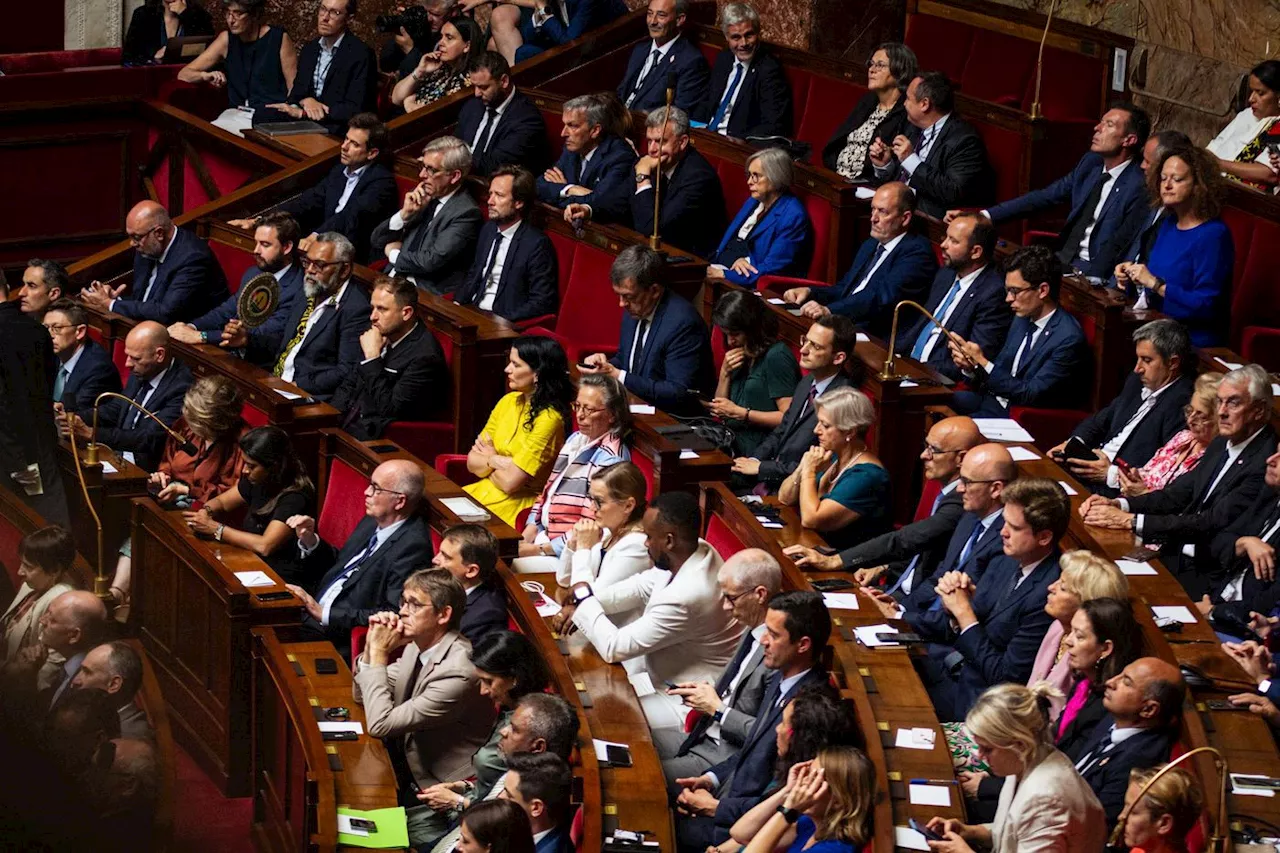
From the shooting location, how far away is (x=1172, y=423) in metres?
3.62

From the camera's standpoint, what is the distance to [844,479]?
11.3 feet

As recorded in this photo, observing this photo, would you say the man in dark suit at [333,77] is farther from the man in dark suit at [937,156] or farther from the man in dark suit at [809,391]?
the man in dark suit at [809,391]

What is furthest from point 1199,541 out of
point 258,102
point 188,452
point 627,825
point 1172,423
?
point 258,102

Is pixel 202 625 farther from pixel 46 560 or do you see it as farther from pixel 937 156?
pixel 937 156

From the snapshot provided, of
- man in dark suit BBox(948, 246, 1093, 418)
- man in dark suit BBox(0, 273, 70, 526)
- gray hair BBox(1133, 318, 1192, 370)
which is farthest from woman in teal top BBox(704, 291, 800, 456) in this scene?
man in dark suit BBox(0, 273, 70, 526)

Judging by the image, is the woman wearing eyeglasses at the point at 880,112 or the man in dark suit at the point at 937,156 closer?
the man in dark suit at the point at 937,156

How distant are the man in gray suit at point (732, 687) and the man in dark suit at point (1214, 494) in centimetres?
80

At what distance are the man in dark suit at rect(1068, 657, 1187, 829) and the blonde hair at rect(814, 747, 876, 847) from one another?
0.36 meters

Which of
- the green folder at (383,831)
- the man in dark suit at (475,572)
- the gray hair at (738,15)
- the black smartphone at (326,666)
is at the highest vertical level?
the gray hair at (738,15)

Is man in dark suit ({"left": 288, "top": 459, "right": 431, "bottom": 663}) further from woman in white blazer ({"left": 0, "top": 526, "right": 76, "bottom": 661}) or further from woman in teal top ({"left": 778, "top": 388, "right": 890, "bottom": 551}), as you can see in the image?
woman in teal top ({"left": 778, "top": 388, "right": 890, "bottom": 551})

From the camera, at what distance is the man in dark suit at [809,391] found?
3803mm

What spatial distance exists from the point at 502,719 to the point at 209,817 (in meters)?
0.80

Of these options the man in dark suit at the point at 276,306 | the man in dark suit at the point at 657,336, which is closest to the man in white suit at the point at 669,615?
the man in dark suit at the point at 657,336

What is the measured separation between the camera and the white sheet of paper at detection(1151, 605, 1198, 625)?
289 cm
